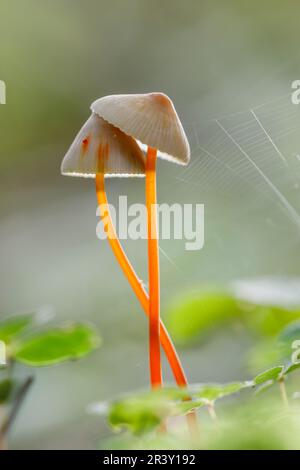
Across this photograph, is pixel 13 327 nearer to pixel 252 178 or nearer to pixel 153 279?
pixel 153 279

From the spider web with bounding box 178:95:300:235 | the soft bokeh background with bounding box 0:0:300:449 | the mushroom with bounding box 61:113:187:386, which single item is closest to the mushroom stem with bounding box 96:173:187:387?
the mushroom with bounding box 61:113:187:386

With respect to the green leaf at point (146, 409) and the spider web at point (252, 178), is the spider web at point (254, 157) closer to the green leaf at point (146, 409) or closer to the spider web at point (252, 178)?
the spider web at point (252, 178)

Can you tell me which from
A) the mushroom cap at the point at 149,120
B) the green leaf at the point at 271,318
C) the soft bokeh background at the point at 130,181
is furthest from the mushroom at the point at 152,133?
A: the soft bokeh background at the point at 130,181

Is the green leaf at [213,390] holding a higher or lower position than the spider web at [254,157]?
lower

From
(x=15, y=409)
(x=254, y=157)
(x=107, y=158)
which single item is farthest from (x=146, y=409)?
(x=254, y=157)

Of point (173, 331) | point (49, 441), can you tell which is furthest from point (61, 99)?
point (173, 331)

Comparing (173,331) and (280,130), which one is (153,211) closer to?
(173,331)
